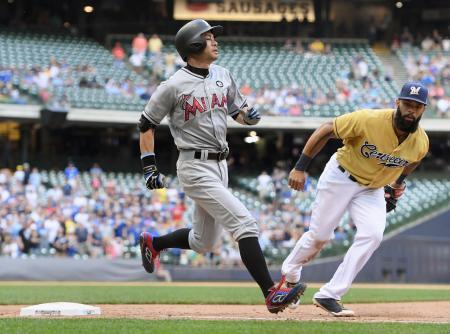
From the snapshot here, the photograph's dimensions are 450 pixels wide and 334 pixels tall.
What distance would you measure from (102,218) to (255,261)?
525 inches

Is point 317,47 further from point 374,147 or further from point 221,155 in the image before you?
point 221,155

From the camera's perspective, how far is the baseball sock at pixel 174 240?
8.03m

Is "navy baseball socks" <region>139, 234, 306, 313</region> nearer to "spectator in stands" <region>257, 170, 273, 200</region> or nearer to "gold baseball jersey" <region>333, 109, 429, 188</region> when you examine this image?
"gold baseball jersey" <region>333, 109, 429, 188</region>

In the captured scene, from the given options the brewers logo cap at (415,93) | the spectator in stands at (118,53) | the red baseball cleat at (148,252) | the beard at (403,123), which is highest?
the brewers logo cap at (415,93)

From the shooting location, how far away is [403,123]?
769 centimetres

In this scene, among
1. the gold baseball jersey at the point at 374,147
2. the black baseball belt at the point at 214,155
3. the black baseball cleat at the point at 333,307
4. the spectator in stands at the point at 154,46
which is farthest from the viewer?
the spectator in stands at the point at 154,46

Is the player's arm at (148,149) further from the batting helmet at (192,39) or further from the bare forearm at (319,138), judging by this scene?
the bare forearm at (319,138)

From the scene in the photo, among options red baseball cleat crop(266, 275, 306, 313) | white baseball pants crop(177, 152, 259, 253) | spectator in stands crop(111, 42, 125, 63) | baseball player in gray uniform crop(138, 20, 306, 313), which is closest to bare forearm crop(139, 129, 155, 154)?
baseball player in gray uniform crop(138, 20, 306, 313)

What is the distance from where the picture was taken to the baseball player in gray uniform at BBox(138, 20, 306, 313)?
23.9 feet

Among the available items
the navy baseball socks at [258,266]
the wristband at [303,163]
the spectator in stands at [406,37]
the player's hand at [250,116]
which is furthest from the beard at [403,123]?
the spectator in stands at [406,37]

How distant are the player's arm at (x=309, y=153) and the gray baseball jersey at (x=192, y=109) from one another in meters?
0.63

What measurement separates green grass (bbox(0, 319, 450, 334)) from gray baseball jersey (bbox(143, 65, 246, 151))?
4.42 ft

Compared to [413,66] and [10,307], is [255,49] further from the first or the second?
[10,307]

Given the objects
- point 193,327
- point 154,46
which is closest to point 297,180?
point 193,327
